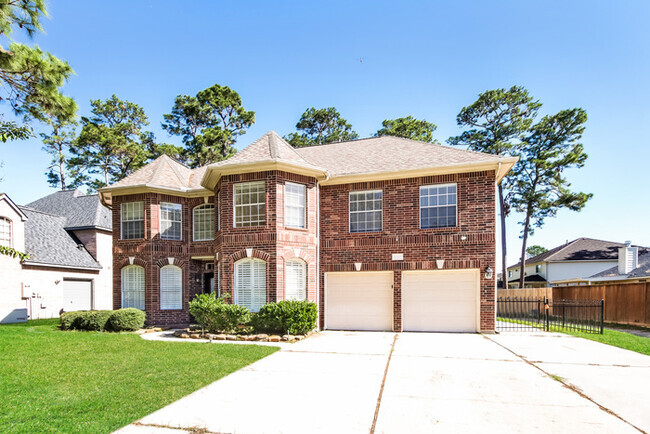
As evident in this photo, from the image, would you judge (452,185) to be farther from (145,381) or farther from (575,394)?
(145,381)

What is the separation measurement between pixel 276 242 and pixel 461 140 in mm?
25703

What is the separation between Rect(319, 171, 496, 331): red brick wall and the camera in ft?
41.1

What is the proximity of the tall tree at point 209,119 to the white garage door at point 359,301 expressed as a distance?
873 inches

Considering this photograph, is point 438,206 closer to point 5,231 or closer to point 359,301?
point 359,301

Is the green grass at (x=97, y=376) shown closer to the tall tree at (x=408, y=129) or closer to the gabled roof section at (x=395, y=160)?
the gabled roof section at (x=395, y=160)

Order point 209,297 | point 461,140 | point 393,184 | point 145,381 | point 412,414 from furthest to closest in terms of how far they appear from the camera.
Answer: point 461,140
point 393,184
point 209,297
point 145,381
point 412,414

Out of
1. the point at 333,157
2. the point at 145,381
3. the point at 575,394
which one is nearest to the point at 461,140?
the point at 333,157

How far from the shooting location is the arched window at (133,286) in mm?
15250

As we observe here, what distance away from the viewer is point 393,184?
529 inches

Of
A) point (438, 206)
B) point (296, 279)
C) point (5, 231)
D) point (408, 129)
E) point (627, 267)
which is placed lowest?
point (627, 267)

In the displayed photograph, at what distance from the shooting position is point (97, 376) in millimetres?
6703

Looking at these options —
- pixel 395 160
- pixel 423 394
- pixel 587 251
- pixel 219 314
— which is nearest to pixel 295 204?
pixel 395 160

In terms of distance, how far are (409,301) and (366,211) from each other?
143 inches

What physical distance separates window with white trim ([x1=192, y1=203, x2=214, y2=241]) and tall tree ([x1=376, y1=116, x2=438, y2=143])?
73.4 feet
